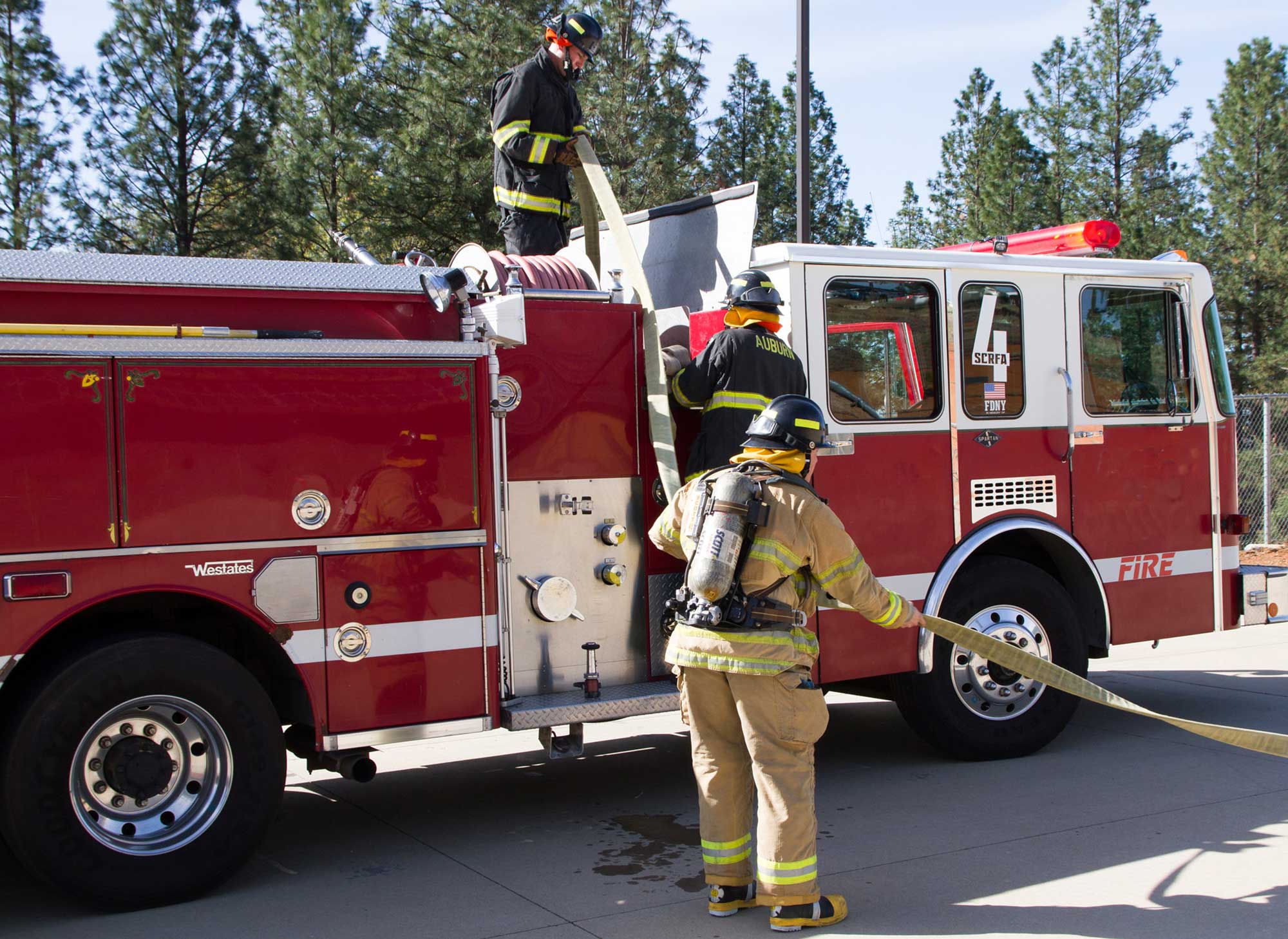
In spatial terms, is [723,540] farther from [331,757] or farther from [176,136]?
[176,136]

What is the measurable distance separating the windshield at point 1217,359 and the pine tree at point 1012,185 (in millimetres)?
20145

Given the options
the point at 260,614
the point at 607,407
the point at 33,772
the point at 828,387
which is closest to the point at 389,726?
the point at 260,614

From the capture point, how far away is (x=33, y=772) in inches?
170

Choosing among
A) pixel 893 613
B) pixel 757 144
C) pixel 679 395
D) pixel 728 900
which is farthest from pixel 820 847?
pixel 757 144

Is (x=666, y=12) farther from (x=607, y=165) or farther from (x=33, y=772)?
(x=33, y=772)

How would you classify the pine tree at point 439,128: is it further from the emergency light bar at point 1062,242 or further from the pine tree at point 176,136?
the emergency light bar at point 1062,242

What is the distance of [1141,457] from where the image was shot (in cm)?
687

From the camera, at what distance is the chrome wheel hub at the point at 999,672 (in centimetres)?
638

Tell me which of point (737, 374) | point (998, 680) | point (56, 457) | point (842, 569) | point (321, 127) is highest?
point (321, 127)

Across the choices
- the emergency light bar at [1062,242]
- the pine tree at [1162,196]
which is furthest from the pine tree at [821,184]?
the emergency light bar at [1062,242]

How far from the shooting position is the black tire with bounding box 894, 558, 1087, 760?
6.34 metres

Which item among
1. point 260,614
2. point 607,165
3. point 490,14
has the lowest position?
point 260,614

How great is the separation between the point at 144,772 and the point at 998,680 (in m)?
3.98

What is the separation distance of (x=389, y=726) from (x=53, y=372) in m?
1.74
